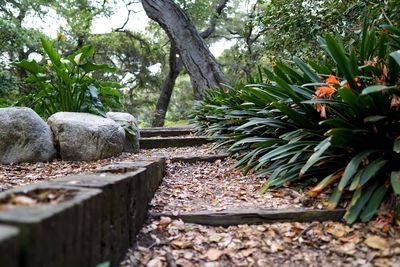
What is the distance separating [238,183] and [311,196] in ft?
1.78

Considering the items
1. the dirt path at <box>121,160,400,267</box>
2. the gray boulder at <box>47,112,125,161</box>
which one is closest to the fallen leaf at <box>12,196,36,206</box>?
the dirt path at <box>121,160,400,267</box>

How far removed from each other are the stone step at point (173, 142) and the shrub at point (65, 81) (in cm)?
66

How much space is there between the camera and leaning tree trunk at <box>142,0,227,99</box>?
5.56 m

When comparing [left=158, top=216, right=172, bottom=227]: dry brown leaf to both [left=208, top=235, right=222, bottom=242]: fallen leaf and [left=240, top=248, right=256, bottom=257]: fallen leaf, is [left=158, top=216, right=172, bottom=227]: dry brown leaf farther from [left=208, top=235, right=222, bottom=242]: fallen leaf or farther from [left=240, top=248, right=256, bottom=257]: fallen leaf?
[left=240, top=248, right=256, bottom=257]: fallen leaf

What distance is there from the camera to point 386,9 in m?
1.89

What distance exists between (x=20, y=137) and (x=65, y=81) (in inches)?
29.8

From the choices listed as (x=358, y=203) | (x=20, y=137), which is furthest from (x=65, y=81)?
(x=358, y=203)

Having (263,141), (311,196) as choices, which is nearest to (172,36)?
(263,141)

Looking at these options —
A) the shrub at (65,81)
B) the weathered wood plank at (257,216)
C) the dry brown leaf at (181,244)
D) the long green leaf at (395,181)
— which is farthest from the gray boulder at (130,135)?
the long green leaf at (395,181)

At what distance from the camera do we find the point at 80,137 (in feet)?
8.68

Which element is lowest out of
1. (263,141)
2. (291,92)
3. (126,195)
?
(126,195)

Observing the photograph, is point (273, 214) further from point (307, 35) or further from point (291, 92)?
point (307, 35)

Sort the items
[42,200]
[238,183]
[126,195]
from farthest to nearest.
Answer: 1. [238,183]
2. [126,195]
3. [42,200]

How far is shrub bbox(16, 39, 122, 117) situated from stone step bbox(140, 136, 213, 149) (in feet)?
2.15
